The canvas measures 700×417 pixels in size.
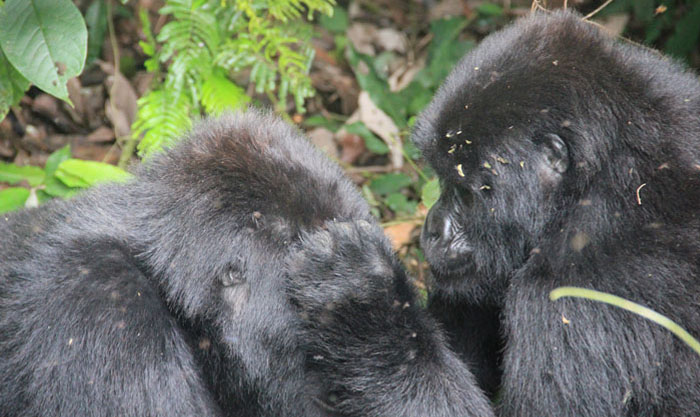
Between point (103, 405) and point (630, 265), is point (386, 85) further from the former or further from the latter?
point (103, 405)

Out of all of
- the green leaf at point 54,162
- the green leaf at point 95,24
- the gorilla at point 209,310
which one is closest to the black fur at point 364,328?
the gorilla at point 209,310

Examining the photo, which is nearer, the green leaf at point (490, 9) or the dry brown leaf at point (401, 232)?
the dry brown leaf at point (401, 232)

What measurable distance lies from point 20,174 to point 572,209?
11.4 feet

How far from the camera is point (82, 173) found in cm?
502

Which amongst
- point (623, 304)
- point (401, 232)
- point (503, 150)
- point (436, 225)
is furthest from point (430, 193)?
point (623, 304)

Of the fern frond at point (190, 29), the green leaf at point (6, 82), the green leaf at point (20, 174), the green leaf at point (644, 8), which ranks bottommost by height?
the green leaf at point (20, 174)

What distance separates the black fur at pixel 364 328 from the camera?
3189 millimetres

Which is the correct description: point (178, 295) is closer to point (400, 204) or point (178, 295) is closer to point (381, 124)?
point (400, 204)

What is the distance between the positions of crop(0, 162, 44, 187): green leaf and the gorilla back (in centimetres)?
199

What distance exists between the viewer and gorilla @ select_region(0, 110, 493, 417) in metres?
3.05

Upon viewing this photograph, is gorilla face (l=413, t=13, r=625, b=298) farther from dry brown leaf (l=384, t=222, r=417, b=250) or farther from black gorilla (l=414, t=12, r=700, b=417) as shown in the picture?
dry brown leaf (l=384, t=222, r=417, b=250)

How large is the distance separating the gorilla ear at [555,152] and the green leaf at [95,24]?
4187mm

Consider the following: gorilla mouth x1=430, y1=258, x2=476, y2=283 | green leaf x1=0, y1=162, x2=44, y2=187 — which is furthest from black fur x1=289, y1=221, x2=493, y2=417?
green leaf x1=0, y1=162, x2=44, y2=187

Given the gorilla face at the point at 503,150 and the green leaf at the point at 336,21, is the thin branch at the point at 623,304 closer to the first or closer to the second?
the gorilla face at the point at 503,150
